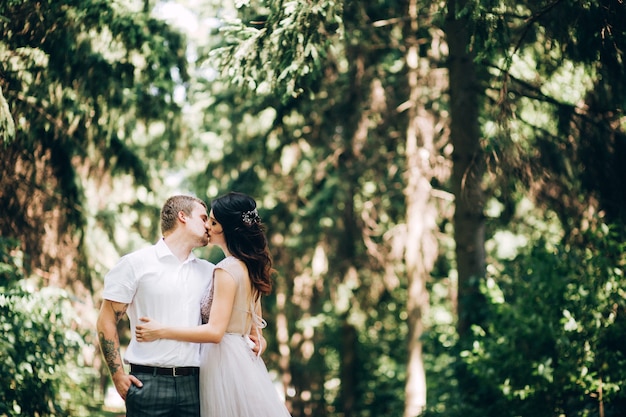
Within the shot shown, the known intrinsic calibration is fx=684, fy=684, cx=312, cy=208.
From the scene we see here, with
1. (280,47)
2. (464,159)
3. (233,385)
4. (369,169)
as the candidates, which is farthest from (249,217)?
(369,169)

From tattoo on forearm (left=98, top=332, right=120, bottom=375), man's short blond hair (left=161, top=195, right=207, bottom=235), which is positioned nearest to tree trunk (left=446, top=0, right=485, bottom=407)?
man's short blond hair (left=161, top=195, right=207, bottom=235)

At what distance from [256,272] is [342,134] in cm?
908

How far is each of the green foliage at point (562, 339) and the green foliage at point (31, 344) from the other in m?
3.97

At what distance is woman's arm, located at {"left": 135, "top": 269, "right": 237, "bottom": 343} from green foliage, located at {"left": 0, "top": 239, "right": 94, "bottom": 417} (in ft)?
6.54

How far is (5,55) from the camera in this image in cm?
601

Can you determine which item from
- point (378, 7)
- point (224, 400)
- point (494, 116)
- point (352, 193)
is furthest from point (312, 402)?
point (224, 400)

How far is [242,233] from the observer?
4.52 meters

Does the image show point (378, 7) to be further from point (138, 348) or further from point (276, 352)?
point (276, 352)

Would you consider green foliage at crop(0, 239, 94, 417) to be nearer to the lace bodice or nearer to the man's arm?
the man's arm

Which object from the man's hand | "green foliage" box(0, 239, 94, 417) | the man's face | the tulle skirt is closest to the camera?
the tulle skirt

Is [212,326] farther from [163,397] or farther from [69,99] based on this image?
[69,99]

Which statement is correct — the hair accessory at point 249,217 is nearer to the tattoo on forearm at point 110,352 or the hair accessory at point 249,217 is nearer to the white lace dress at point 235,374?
the white lace dress at point 235,374

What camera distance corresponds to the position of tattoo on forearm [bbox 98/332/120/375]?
14.1 ft

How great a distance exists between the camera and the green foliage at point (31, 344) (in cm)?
564
